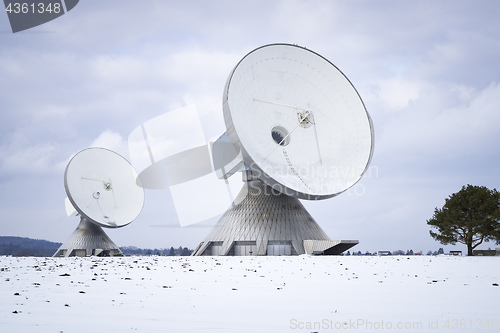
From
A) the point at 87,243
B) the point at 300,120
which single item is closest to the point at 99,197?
the point at 87,243

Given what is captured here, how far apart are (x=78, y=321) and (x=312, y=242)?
3041 centimetres

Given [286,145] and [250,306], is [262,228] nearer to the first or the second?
[286,145]

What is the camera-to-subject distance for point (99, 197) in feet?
166

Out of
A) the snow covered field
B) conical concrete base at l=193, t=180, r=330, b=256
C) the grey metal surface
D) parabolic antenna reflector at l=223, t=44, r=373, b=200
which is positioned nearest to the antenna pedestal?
conical concrete base at l=193, t=180, r=330, b=256

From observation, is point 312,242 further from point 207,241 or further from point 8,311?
point 8,311

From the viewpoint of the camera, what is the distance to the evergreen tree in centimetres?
3816

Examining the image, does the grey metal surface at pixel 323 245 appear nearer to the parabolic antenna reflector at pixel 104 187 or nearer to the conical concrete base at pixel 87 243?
the parabolic antenna reflector at pixel 104 187

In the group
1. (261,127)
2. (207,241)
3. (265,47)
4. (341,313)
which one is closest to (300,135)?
(261,127)

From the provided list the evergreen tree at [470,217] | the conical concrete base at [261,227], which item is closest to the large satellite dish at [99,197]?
the conical concrete base at [261,227]

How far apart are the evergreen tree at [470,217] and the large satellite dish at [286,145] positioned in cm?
1121

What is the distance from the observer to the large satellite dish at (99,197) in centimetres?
4881

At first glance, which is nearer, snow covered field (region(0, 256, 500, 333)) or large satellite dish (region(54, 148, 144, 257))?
snow covered field (region(0, 256, 500, 333))

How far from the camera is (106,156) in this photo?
173 ft

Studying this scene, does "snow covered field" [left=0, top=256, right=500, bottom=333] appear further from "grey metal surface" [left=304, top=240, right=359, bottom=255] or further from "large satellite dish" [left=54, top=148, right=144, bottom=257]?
"large satellite dish" [left=54, top=148, right=144, bottom=257]
